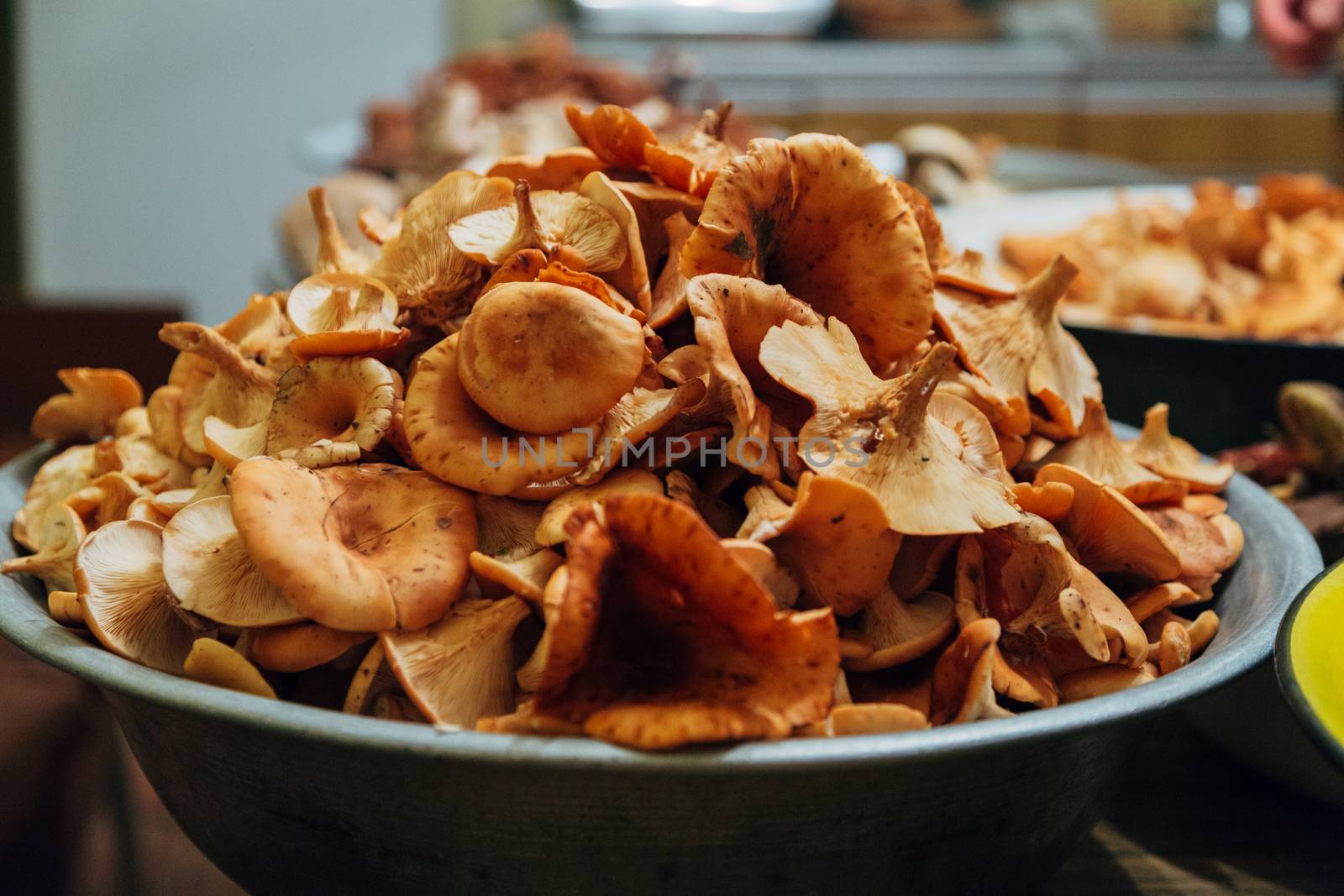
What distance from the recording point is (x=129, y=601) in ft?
1.81

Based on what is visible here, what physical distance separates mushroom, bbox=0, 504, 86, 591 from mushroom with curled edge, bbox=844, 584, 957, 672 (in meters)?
0.40

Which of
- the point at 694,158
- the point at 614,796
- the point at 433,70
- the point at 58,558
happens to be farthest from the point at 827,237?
the point at 433,70

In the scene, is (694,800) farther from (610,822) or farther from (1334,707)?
(1334,707)

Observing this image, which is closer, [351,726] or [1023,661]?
[351,726]

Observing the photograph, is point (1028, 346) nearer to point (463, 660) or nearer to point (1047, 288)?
point (1047, 288)

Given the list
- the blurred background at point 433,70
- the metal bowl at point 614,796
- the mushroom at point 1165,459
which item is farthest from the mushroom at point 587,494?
the blurred background at point 433,70

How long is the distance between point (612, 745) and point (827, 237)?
0.99 ft

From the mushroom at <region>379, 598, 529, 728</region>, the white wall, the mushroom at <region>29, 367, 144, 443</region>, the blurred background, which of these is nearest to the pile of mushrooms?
the mushroom at <region>379, 598, 529, 728</region>

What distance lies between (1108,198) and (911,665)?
137 cm

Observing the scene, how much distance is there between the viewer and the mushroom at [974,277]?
69 cm

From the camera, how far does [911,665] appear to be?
56 centimetres

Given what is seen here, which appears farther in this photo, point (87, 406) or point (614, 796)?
point (87, 406)

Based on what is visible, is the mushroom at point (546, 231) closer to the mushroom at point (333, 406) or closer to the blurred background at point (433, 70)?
the mushroom at point (333, 406)

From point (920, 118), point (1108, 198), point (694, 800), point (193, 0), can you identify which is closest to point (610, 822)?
point (694, 800)
